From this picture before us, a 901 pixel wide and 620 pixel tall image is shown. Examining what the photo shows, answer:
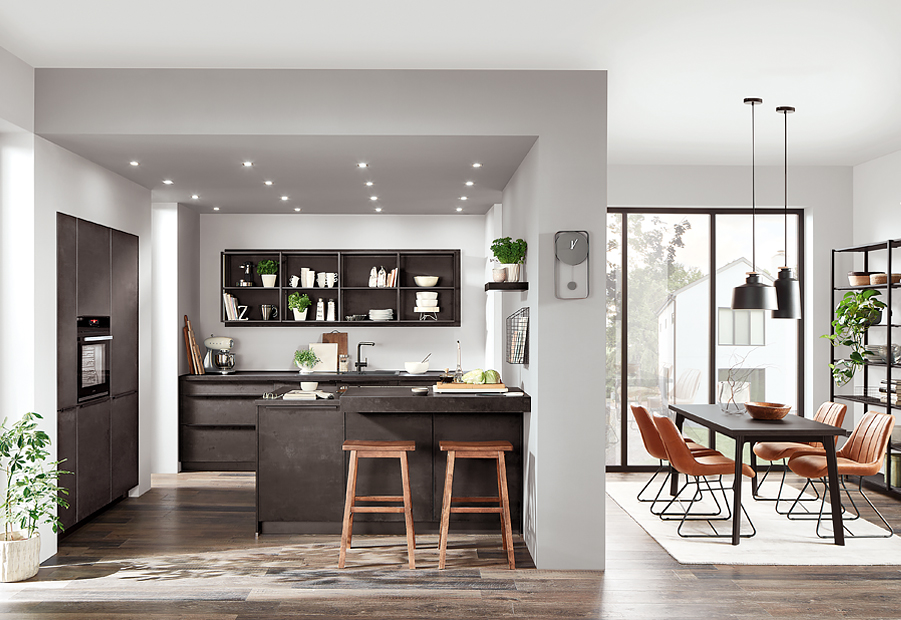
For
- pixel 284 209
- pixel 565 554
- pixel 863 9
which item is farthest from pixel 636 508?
pixel 284 209

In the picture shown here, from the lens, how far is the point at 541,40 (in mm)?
3584

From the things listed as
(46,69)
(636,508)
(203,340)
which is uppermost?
(46,69)

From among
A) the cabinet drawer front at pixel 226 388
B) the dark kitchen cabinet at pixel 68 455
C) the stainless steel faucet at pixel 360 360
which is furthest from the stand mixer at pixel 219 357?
the dark kitchen cabinet at pixel 68 455

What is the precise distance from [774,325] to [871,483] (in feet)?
5.24

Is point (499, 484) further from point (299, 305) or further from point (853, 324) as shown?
point (853, 324)

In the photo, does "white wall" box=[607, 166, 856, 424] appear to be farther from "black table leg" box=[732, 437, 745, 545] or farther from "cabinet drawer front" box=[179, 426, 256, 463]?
"cabinet drawer front" box=[179, 426, 256, 463]

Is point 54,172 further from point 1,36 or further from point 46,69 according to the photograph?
point 1,36

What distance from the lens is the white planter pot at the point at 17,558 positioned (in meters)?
3.65

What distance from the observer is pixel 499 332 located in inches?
244

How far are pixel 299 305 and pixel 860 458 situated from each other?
494 centimetres

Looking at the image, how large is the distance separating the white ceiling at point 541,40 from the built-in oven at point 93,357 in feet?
5.68

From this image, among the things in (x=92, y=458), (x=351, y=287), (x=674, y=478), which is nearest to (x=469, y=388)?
(x=674, y=478)

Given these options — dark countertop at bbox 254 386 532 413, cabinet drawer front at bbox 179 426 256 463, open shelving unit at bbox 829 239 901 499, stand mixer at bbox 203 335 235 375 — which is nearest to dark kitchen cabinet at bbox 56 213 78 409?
dark countertop at bbox 254 386 532 413

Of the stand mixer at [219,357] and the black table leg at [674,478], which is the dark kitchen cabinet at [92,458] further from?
the black table leg at [674,478]
